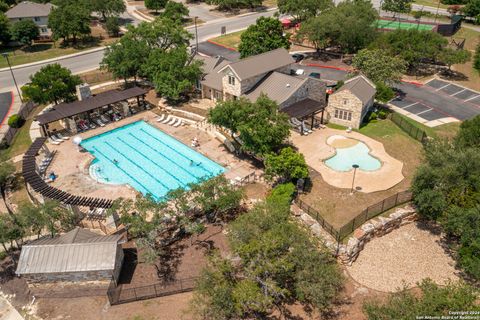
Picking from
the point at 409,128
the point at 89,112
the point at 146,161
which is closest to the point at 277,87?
the point at 409,128

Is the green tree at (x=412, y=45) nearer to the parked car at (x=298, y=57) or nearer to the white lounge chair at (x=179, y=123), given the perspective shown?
the parked car at (x=298, y=57)

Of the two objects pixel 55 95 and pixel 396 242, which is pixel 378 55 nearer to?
pixel 396 242

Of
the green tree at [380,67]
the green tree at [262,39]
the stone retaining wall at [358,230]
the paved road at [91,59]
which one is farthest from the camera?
the paved road at [91,59]

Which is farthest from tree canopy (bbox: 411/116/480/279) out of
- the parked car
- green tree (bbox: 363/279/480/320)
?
the parked car

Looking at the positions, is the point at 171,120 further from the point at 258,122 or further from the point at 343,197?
the point at 343,197

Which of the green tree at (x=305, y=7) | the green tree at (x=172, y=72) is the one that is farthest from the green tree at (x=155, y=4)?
the green tree at (x=172, y=72)

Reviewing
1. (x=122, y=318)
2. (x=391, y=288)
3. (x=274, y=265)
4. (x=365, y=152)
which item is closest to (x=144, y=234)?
(x=122, y=318)
